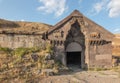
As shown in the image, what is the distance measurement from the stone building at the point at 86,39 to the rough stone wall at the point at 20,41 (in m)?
2.21

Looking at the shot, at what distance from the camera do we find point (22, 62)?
44.4ft

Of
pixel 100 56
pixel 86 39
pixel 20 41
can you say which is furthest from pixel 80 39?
pixel 20 41

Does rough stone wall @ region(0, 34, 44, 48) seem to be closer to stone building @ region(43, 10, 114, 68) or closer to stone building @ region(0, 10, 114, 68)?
stone building @ region(0, 10, 114, 68)

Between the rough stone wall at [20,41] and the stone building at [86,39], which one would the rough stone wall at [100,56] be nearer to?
the stone building at [86,39]

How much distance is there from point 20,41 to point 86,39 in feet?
23.3

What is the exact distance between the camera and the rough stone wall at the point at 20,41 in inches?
607

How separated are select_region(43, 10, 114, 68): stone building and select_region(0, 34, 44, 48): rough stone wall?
2.21m

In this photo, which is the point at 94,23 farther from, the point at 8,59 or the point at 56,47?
the point at 8,59

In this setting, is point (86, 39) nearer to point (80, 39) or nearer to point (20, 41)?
point (80, 39)

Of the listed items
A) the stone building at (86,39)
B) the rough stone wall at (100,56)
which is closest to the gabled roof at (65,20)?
the stone building at (86,39)

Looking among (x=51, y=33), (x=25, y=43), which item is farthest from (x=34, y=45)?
(x=51, y=33)

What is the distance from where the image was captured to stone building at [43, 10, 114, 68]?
16.8 metres

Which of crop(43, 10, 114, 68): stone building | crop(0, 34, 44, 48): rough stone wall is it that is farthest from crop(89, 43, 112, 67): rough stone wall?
crop(0, 34, 44, 48): rough stone wall

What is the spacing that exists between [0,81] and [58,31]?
26.5 ft
